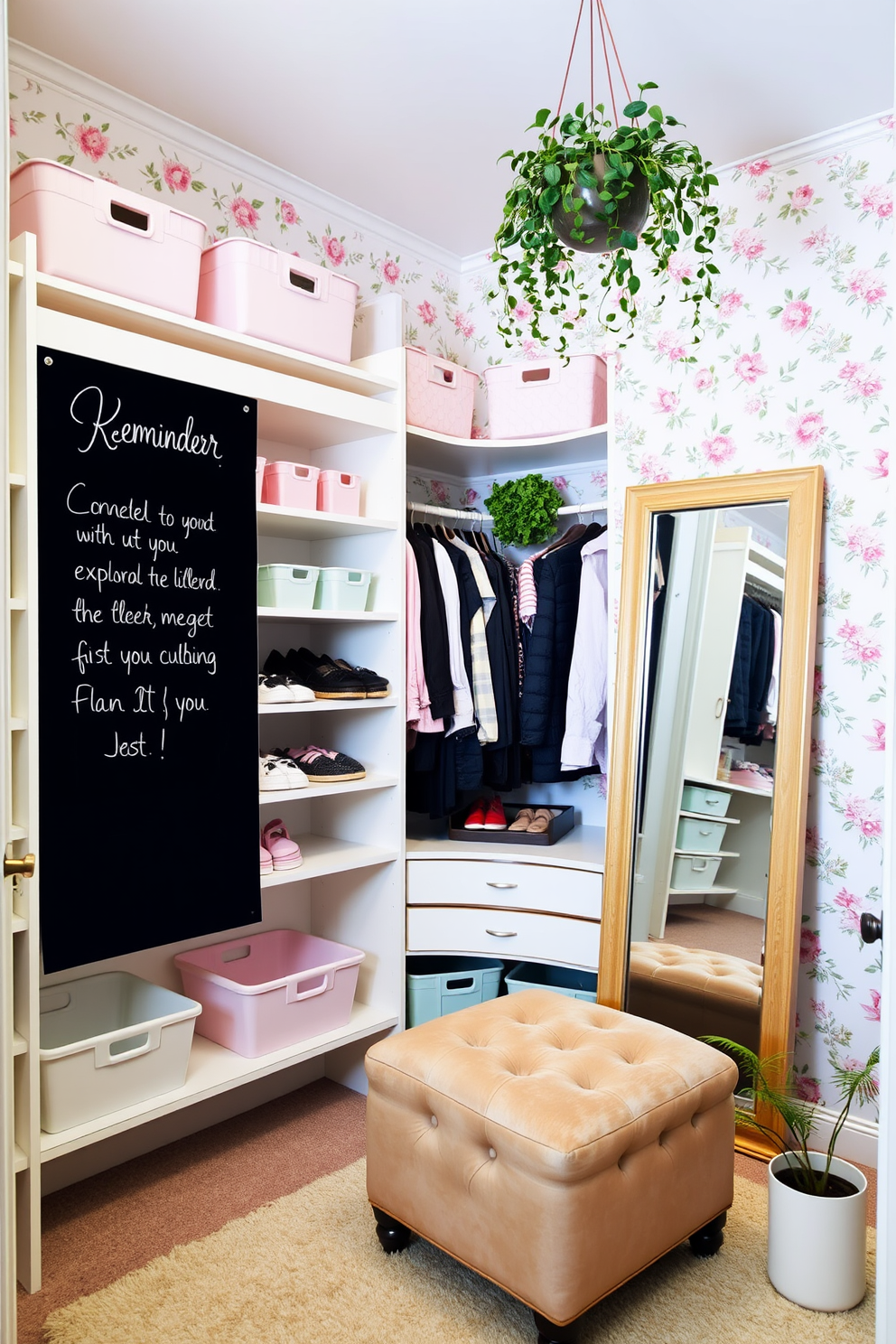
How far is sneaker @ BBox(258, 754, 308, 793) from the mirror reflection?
986mm

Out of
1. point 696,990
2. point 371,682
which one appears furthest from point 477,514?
point 696,990

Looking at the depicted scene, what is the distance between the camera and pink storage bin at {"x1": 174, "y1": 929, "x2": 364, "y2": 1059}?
2.50 meters

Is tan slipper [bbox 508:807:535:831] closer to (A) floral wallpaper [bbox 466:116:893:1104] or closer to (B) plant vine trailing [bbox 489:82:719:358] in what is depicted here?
(A) floral wallpaper [bbox 466:116:893:1104]

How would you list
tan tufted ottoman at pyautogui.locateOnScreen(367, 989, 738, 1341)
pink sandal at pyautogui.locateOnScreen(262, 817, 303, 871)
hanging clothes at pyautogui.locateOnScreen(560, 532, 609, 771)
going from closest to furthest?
tan tufted ottoman at pyautogui.locateOnScreen(367, 989, 738, 1341)
pink sandal at pyautogui.locateOnScreen(262, 817, 303, 871)
hanging clothes at pyautogui.locateOnScreen(560, 532, 609, 771)

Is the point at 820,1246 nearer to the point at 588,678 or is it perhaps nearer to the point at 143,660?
the point at 588,678

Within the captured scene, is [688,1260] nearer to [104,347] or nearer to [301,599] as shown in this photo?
[301,599]

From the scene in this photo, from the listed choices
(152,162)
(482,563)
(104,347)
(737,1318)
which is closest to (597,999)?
(737,1318)

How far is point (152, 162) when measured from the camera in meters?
2.64

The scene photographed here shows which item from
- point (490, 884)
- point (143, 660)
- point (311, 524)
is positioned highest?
point (311, 524)

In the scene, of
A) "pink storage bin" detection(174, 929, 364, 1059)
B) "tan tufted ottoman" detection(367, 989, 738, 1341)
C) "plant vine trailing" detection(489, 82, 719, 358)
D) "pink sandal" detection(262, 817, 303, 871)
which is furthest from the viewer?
"pink sandal" detection(262, 817, 303, 871)

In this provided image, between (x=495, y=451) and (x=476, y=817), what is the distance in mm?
1220

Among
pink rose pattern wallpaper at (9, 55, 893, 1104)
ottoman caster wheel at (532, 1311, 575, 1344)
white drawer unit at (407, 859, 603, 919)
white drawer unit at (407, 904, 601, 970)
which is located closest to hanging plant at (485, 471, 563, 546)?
pink rose pattern wallpaper at (9, 55, 893, 1104)

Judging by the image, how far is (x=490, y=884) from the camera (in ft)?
9.52

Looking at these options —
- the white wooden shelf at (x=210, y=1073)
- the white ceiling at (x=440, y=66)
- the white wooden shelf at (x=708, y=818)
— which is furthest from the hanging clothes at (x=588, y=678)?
the white ceiling at (x=440, y=66)
